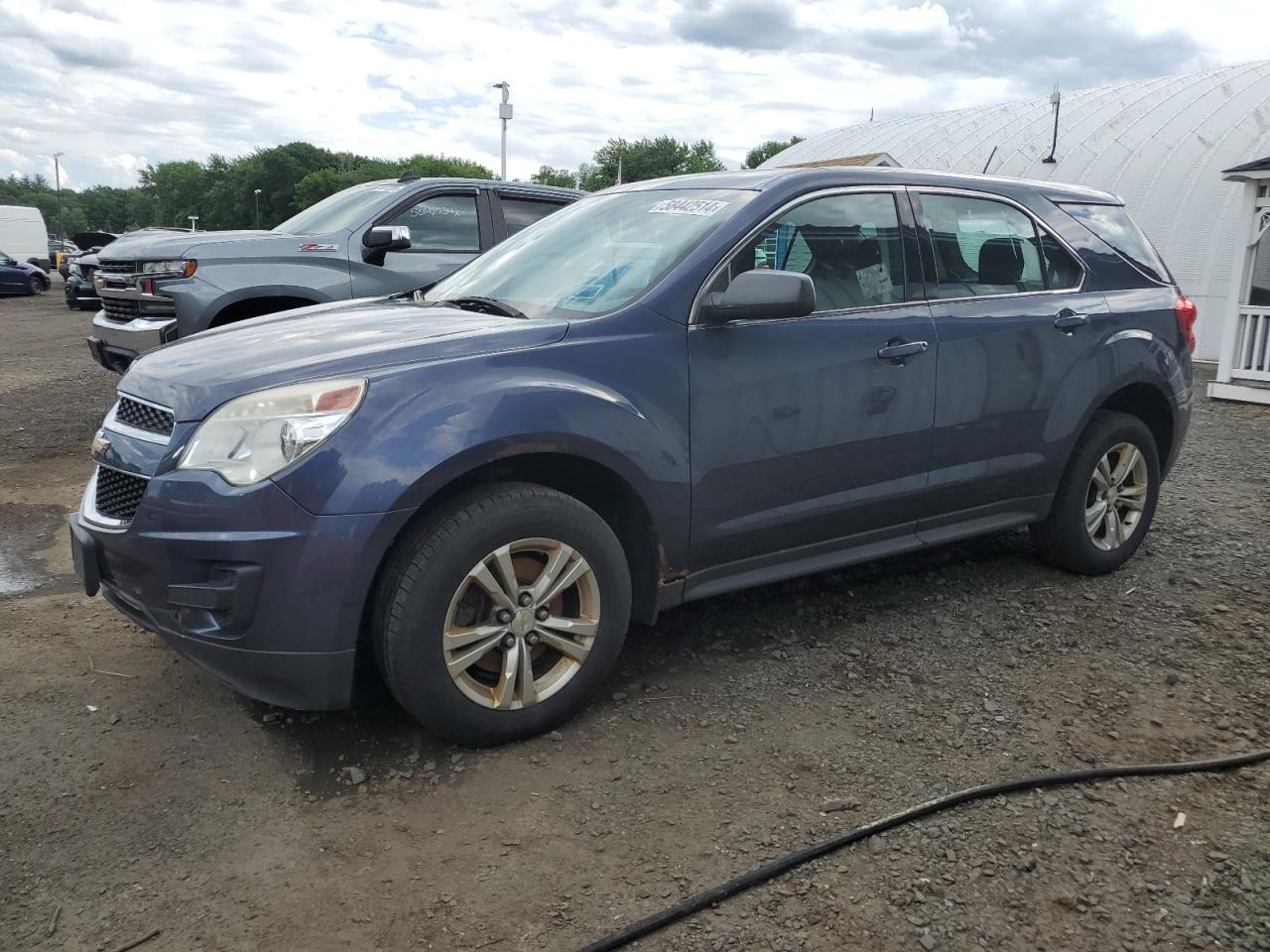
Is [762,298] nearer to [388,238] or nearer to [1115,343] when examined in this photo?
[1115,343]

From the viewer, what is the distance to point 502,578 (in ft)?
10.3

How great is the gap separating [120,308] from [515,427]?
6.15 metres

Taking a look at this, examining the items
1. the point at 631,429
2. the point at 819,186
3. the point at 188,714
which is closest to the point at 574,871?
the point at 631,429

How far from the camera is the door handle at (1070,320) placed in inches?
177

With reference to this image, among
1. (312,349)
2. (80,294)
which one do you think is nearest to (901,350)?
(312,349)

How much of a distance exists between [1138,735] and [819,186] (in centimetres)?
222

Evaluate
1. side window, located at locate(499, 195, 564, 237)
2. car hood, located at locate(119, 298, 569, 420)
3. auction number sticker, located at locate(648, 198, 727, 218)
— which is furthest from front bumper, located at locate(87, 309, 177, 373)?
auction number sticker, located at locate(648, 198, 727, 218)

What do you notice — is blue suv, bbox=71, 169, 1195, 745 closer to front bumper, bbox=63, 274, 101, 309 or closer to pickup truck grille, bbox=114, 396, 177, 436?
pickup truck grille, bbox=114, 396, 177, 436

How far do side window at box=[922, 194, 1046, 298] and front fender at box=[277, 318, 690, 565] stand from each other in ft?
4.64

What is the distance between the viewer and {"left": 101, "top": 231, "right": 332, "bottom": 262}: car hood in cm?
748

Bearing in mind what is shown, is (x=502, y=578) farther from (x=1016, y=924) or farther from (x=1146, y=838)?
(x=1146, y=838)

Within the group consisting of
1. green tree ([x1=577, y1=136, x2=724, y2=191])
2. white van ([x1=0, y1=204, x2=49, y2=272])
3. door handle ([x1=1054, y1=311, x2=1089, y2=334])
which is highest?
green tree ([x1=577, y1=136, x2=724, y2=191])

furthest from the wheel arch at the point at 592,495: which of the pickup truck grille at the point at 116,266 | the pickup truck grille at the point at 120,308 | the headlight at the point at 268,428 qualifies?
the pickup truck grille at the point at 116,266

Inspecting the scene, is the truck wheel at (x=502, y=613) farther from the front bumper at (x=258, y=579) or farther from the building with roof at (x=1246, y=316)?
the building with roof at (x=1246, y=316)
